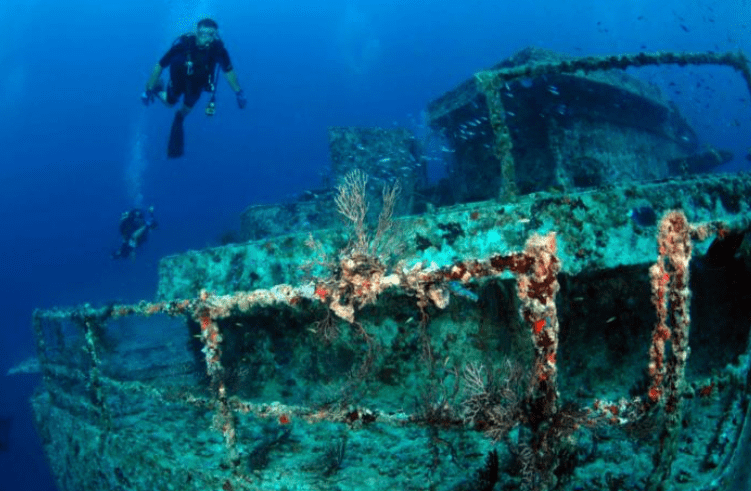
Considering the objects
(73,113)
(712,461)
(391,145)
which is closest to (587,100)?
(391,145)

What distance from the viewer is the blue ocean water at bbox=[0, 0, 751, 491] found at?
64.2m

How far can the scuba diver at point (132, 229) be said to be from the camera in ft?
38.1

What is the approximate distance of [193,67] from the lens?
836 centimetres

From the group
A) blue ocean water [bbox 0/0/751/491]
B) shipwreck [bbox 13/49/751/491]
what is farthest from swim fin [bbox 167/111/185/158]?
blue ocean water [bbox 0/0/751/491]

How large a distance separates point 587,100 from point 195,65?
702 cm

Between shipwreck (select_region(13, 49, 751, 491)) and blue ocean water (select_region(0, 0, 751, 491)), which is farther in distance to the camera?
blue ocean water (select_region(0, 0, 751, 491))

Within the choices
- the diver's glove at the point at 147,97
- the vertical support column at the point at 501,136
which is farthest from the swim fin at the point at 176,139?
the vertical support column at the point at 501,136

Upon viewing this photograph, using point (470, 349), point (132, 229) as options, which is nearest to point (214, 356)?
point (470, 349)

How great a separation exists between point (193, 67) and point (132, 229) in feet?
18.9

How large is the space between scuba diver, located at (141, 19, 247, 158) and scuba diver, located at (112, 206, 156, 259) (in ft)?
14.1

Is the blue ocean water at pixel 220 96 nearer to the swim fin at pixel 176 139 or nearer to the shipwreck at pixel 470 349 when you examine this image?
the swim fin at pixel 176 139

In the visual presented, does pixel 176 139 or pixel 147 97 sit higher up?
pixel 147 97

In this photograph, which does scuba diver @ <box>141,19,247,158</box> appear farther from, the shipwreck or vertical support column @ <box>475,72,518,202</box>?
vertical support column @ <box>475,72,518,202</box>

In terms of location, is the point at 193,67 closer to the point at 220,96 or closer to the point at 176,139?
the point at 176,139
